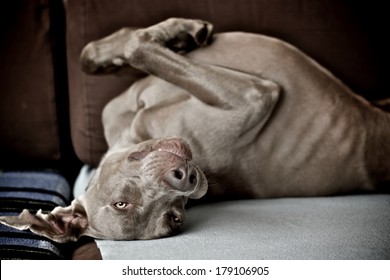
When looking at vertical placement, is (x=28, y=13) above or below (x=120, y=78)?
Result: above

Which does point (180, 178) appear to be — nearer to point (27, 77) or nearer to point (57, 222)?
point (57, 222)

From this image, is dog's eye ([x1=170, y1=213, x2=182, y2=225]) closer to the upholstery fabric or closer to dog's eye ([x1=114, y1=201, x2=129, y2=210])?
the upholstery fabric

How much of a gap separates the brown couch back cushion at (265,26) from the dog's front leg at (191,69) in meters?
0.22

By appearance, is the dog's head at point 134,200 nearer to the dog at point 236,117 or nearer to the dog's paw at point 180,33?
the dog at point 236,117

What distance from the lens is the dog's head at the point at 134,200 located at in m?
1.82

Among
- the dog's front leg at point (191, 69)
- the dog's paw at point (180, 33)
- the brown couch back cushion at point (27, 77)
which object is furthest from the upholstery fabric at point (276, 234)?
the brown couch back cushion at point (27, 77)

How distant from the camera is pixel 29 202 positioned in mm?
2311

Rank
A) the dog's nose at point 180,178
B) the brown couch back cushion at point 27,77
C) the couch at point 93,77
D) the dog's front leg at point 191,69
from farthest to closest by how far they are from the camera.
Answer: the brown couch back cushion at point 27,77, the couch at point 93,77, the dog's front leg at point 191,69, the dog's nose at point 180,178

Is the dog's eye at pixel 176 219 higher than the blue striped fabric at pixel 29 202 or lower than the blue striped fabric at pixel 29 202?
higher

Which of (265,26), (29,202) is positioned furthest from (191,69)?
(29,202)

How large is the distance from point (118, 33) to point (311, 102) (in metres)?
0.84

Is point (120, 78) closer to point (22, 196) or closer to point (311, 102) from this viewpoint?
point (22, 196)

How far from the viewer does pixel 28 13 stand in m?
2.67
